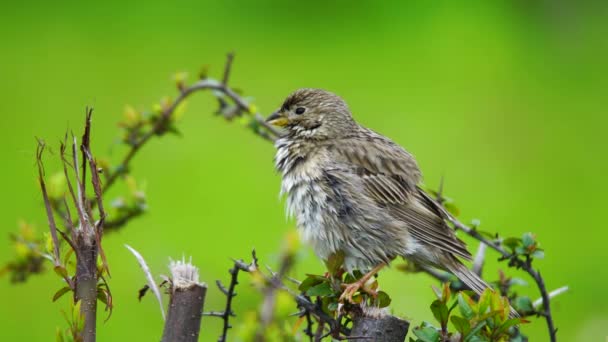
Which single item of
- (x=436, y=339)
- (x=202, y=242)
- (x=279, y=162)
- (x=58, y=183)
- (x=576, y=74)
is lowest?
(x=436, y=339)

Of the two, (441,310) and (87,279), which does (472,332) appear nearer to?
(441,310)

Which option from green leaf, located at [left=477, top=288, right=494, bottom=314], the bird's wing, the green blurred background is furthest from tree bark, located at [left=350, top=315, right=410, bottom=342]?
the green blurred background

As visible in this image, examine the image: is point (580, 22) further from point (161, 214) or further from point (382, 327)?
point (382, 327)

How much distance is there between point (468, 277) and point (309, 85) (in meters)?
4.70

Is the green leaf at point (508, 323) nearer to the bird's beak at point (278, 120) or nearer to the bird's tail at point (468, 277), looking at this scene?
the bird's tail at point (468, 277)

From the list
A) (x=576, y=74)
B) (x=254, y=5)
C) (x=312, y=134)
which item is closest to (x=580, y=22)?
(x=576, y=74)

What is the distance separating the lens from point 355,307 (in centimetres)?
226

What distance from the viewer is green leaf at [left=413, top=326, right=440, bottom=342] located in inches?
82.7

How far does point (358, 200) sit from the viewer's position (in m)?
3.65

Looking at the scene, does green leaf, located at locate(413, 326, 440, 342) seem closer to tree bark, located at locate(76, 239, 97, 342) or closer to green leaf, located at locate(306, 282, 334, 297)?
green leaf, located at locate(306, 282, 334, 297)

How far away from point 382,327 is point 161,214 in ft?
15.3

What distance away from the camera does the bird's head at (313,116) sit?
13.0ft

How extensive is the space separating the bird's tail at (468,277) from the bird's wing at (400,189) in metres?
0.09

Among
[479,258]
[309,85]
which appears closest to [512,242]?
[479,258]
